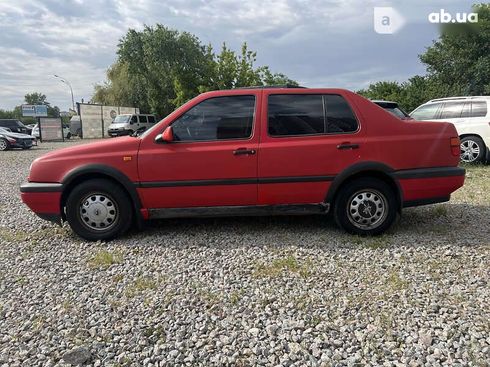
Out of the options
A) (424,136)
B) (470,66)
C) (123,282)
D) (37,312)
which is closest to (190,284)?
(123,282)

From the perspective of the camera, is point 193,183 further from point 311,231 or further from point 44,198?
point 44,198

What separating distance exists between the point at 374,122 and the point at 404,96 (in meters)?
26.8

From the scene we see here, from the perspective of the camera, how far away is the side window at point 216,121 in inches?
159

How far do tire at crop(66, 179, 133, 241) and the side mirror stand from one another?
738 mm

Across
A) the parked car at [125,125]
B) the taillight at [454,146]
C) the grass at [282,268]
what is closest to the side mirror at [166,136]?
the grass at [282,268]

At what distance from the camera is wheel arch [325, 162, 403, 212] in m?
3.98

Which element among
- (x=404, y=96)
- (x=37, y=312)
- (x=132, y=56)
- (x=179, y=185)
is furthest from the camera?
(x=132, y=56)

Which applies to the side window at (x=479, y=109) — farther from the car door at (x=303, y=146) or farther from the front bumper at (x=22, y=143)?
the front bumper at (x=22, y=143)

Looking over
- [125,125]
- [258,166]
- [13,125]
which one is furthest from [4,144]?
[258,166]

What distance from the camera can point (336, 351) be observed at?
2246mm

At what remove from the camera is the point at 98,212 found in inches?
162

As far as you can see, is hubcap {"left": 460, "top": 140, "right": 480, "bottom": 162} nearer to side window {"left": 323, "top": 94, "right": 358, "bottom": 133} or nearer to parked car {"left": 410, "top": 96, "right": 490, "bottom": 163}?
parked car {"left": 410, "top": 96, "right": 490, "bottom": 163}

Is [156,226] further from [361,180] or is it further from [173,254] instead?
[361,180]

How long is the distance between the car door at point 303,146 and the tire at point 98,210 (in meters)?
1.61
